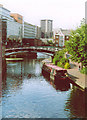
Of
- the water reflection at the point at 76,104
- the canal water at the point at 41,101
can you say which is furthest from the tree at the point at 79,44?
the water reflection at the point at 76,104

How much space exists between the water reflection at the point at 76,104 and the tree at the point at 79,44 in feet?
34.6

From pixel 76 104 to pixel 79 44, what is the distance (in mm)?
19735

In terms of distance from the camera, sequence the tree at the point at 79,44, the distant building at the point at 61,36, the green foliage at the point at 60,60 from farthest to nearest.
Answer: the distant building at the point at 61,36, the green foliage at the point at 60,60, the tree at the point at 79,44

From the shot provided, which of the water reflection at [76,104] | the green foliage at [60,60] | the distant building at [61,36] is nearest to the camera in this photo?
the water reflection at [76,104]

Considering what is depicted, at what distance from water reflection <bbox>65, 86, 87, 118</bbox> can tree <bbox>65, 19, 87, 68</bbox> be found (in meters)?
10.5

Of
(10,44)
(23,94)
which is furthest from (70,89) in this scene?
(10,44)

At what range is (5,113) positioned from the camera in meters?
25.5

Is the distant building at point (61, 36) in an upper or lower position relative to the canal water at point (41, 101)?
upper

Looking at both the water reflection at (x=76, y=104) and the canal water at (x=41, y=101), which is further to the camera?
the canal water at (x=41, y=101)

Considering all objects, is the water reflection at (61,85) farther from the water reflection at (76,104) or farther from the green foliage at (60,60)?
the green foliage at (60,60)

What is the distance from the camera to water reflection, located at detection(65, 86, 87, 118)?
2543cm

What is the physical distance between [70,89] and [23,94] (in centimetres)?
812

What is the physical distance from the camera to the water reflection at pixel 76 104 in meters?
25.4

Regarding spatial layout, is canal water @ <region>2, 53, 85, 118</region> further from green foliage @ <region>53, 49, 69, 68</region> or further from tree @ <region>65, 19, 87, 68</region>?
green foliage @ <region>53, 49, 69, 68</region>
